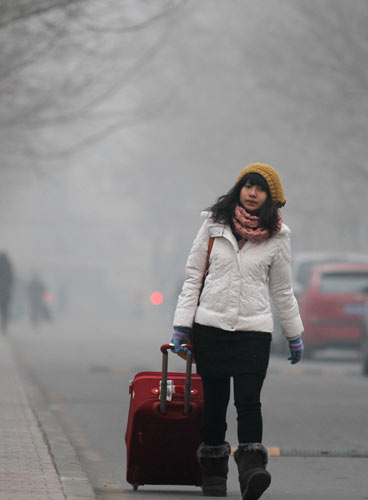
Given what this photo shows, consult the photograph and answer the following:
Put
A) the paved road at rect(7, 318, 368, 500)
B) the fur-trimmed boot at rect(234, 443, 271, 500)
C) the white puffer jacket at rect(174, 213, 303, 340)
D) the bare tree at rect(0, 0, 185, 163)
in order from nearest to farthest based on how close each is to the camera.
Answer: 1. the fur-trimmed boot at rect(234, 443, 271, 500)
2. the white puffer jacket at rect(174, 213, 303, 340)
3. the paved road at rect(7, 318, 368, 500)
4. the bare tree at rect(0, 0, 185, 163)

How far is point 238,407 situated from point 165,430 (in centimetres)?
48

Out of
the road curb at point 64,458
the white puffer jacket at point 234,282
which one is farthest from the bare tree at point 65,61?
the white puffer jacket at point 234,282

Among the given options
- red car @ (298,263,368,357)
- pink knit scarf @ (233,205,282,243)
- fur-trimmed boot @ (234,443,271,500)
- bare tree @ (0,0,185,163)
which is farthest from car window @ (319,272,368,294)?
fur-trimmed boot @ (234,443,271,500)

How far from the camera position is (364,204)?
160 ft

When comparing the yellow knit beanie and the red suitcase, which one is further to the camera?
the red suitcase

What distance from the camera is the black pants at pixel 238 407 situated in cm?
718

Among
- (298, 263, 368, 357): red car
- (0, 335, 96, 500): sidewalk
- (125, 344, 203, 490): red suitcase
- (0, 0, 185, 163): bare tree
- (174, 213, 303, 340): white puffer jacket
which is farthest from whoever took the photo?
(298, 263, 368, 357): red car

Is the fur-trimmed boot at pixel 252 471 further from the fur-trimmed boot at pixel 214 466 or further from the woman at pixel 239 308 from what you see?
the fur-trimmed boot at pixel 214 466

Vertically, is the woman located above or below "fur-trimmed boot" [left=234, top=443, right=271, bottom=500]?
above

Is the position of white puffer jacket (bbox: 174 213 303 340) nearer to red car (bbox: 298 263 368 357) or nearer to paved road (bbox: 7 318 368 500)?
paved road (bbox: 7 318 368 500)

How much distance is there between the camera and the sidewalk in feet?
23.3

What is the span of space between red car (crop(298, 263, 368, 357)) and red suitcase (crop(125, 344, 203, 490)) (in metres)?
16.1

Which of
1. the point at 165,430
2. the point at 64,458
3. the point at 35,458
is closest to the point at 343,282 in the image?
the point at 64,458

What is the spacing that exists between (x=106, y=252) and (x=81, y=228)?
2668mm
